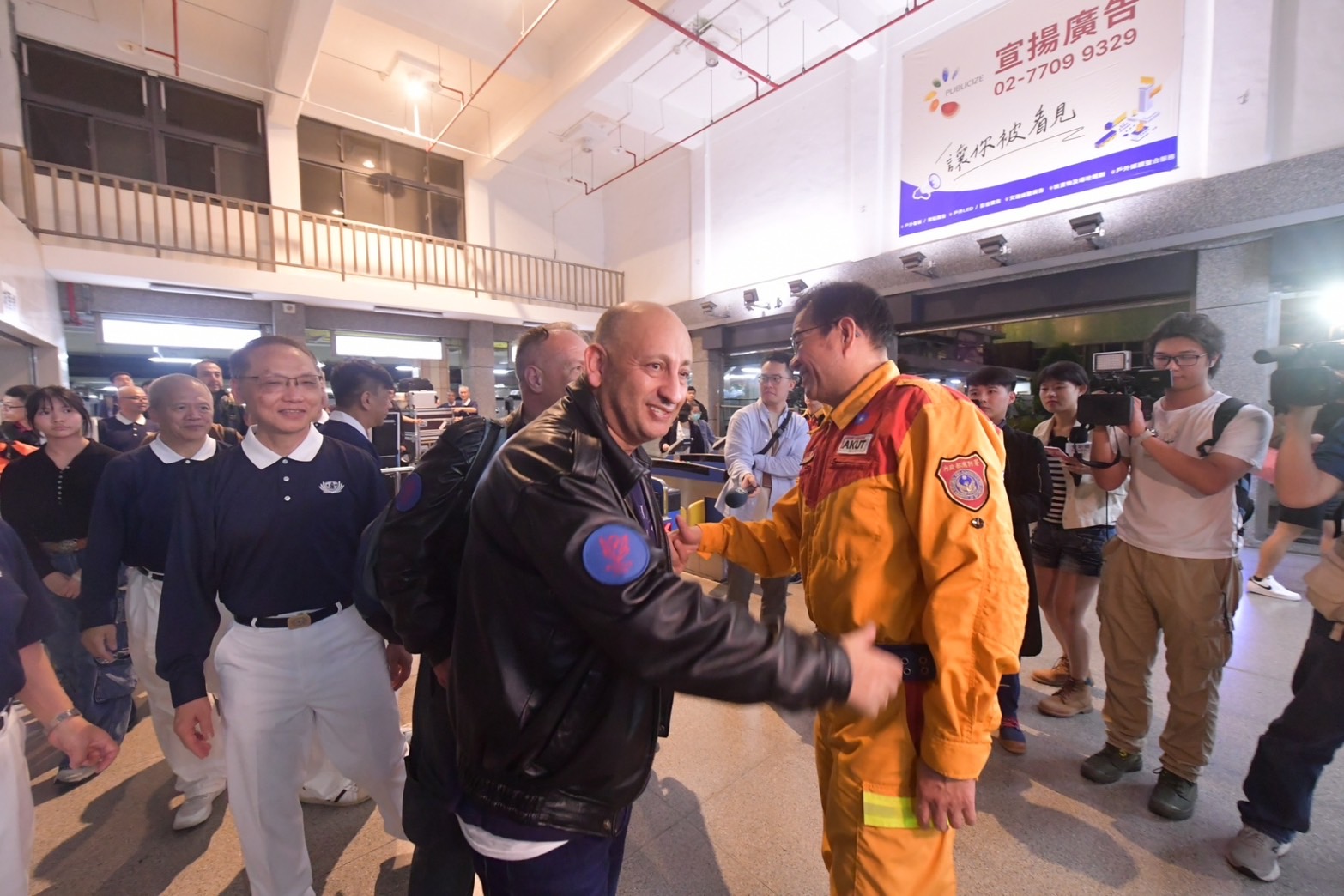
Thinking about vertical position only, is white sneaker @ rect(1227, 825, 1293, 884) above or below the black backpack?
below

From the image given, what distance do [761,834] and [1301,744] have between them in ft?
5.47

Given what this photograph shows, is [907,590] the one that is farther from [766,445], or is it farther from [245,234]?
[245,234]

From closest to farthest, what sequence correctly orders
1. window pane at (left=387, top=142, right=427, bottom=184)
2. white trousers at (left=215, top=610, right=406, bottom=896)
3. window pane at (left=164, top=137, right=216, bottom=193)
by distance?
1. white trousers at (left=215, top=610, right=406, bottom=896)
2. window pane at (left=164, top=137, right=216, bottom=193)
3. window pane at (left=387, top=142, right=427, bottom=184)

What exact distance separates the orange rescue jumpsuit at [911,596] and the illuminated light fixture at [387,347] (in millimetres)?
8915

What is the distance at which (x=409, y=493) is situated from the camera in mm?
1356

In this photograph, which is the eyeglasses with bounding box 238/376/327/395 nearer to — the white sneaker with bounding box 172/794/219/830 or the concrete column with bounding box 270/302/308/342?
the white sneaker with bounding box 172/794/219/830

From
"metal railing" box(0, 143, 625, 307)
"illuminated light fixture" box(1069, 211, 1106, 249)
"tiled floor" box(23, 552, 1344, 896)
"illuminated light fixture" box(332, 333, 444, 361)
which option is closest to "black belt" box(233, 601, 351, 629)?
"tiled floor" box(23, 552, 1344, 896)

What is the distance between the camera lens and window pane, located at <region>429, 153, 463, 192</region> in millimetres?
9867

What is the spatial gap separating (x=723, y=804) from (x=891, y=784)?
3.88ft

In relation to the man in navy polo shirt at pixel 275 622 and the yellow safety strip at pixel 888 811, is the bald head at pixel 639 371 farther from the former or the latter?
the man in navy polo shirt at pixel 275 622

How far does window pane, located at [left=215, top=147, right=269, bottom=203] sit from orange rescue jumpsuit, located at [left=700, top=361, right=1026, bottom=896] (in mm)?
10186

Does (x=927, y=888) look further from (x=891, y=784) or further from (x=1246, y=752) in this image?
(x=1246, y=752)

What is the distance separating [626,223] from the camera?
11094mm

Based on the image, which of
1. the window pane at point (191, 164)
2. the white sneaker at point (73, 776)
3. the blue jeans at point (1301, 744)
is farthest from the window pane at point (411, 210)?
the blue jeans at point (1301, 744)
